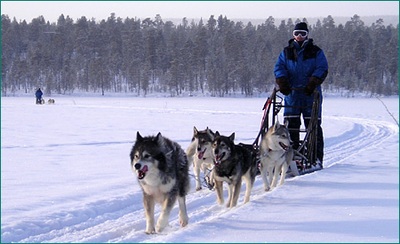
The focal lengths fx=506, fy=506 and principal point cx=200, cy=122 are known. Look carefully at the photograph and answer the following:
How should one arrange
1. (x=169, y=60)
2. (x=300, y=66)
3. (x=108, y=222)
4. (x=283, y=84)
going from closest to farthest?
(x=108, y=222) < (x=283, y=84) < (x=300, y=66) < (x=169, y=60)

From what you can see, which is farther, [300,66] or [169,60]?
[169,60]

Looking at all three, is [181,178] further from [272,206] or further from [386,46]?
[386,46]

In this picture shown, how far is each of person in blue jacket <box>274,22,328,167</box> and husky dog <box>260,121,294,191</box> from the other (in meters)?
0.95

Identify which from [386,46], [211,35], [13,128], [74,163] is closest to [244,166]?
[74,163]

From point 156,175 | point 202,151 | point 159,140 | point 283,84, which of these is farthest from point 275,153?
point 156,175

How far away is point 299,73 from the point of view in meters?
6.63

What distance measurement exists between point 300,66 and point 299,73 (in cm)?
9

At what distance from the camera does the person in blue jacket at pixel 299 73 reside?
6.44 metres

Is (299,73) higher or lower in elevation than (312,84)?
higher

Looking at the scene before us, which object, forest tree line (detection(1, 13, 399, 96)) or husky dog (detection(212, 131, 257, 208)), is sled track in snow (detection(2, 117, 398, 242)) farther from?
forest tree line (detection(1, 13, 399, 96))

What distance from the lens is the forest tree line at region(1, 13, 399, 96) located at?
192 feet

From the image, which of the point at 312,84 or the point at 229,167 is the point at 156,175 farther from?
the point at 312,84

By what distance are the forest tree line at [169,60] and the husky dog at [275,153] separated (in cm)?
5048

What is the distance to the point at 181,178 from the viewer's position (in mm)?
4383
